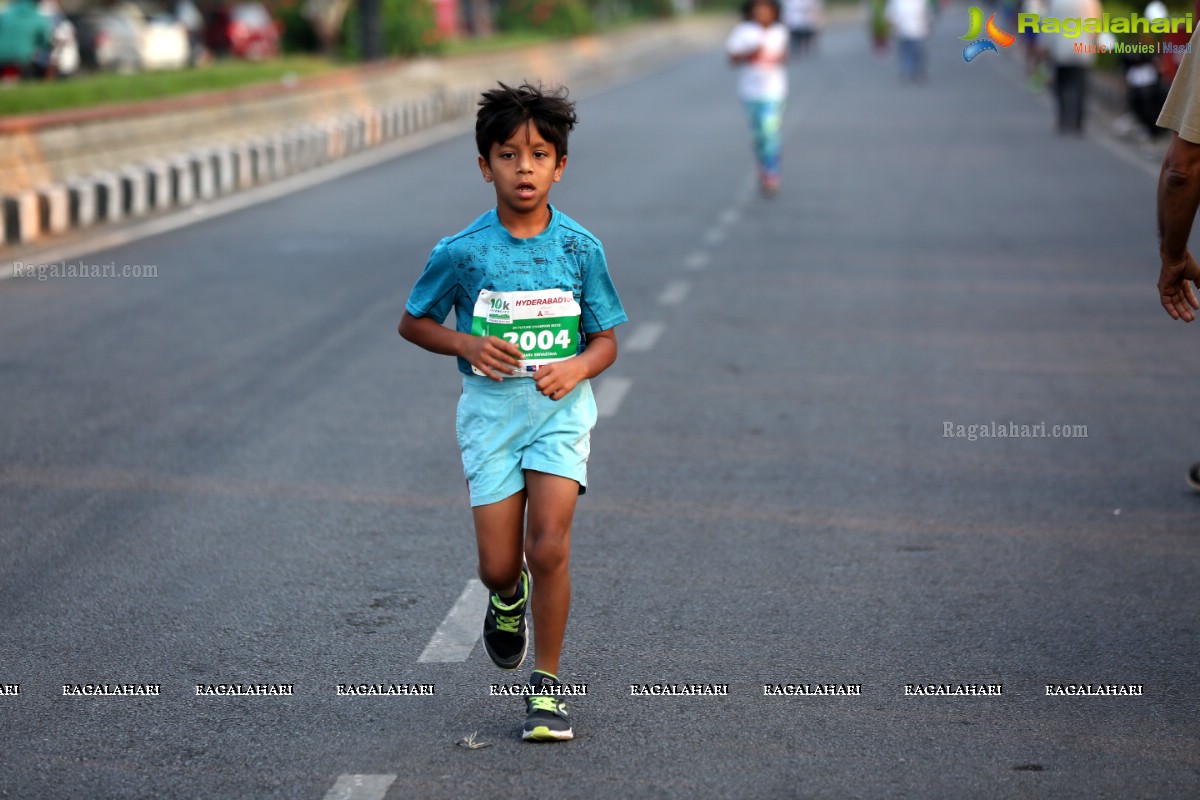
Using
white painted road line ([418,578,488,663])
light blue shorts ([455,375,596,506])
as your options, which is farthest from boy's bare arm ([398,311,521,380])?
white painted road line ([418,578,488,663])

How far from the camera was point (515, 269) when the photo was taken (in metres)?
4.70

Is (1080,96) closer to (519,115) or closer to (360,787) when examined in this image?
(519,115)

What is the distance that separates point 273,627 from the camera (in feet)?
18.7

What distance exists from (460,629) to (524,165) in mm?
1670

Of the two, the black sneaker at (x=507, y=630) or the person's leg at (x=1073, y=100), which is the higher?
the black sneaker at (x=507, y=630)

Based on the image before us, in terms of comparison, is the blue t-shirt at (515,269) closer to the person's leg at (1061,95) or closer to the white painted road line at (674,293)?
the white painted road line at (674,293)

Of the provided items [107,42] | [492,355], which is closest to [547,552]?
[492,355]

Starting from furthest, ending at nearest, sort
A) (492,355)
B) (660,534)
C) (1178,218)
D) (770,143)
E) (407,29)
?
(407,29), (770,143), (660,534), (1178,218), (492,355)

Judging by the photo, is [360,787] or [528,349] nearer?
[360,787]

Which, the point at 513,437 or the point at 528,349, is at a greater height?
the point at 528,349

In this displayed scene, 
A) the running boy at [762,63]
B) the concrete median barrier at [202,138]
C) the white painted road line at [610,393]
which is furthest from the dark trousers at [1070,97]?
the white painted road line at [610,393]

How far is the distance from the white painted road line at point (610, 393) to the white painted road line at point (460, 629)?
3060 mm

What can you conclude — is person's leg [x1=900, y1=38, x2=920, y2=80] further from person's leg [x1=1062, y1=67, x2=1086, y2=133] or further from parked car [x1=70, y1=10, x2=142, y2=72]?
parked car [x1=70, y1=10, x2=142, y2=72]

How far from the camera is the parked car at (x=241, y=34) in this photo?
54.3 m
